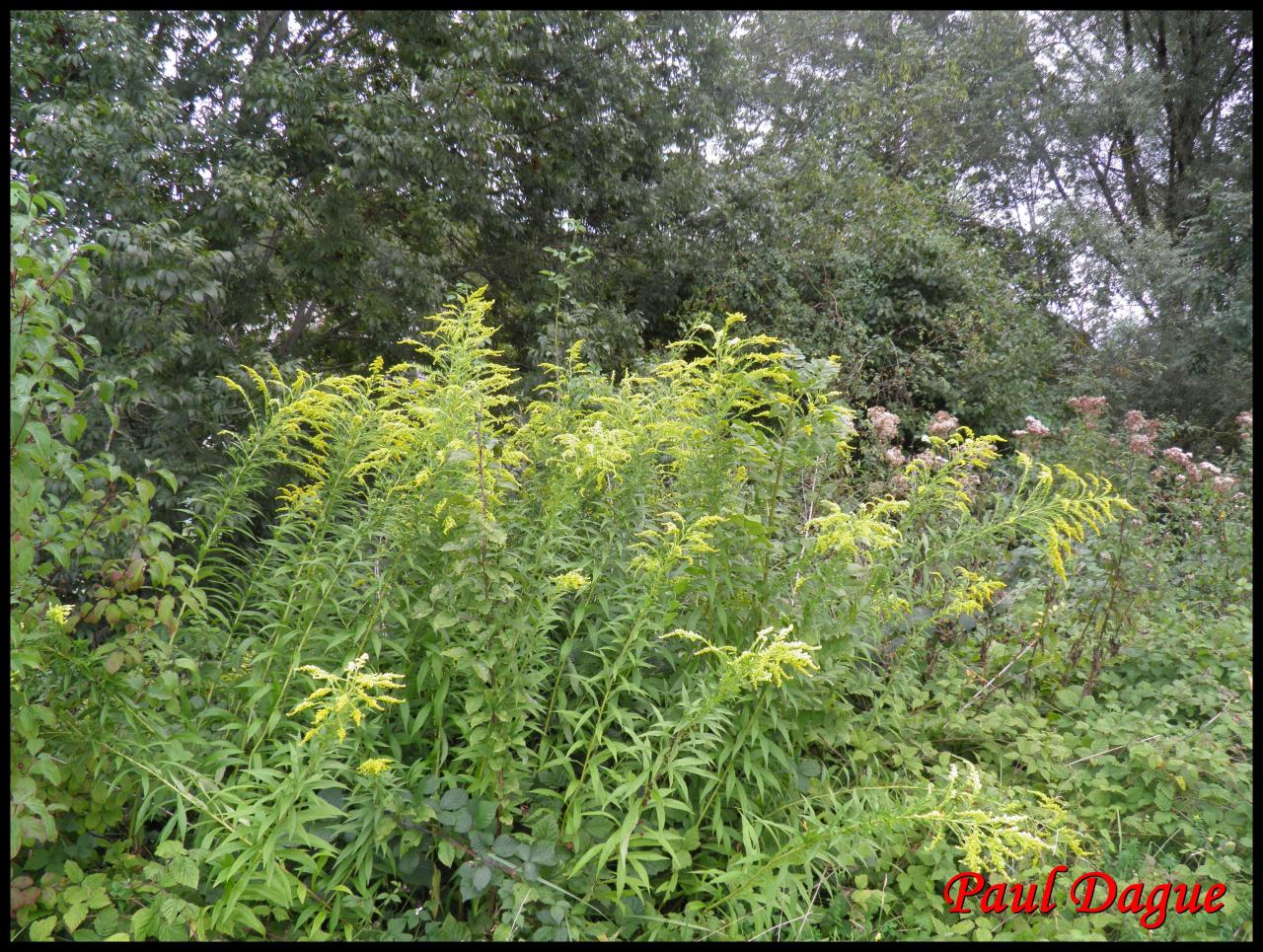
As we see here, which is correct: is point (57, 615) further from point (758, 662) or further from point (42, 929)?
point (758, 662)

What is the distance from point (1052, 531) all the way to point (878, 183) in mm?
7937

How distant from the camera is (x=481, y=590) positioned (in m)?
1.86

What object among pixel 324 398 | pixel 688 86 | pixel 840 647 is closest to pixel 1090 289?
pixel 688 86

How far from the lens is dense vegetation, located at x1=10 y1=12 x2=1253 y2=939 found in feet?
5.70

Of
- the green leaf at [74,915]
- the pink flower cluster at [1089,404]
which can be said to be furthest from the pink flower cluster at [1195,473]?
the green leaf at [74,915]

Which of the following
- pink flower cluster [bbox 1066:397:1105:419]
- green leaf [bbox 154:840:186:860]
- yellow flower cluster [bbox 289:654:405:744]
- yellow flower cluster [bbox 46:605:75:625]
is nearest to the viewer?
yellow flower cluster [bbox 289:654:405:744]

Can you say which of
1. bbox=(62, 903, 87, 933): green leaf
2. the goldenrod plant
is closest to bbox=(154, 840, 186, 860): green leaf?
the goldenrod plant

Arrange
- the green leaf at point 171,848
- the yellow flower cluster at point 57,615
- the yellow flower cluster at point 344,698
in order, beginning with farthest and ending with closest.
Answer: the yellow flower cluster at point 57,615 → the green leaf at point 171,848 → the yellow flower cluster at point 344,698

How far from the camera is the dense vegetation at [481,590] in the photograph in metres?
1.74

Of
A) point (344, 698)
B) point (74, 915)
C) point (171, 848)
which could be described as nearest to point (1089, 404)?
point (344, 698)

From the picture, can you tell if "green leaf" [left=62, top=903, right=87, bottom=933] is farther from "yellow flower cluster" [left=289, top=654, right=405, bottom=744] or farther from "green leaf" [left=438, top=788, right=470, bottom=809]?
"green leaf" [left=438, top=788, right=470, bottom=809]

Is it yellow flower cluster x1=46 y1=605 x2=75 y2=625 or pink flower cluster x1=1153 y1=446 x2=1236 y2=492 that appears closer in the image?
yellow flower cluster x1=46 y1=605 x2=75 y2=625

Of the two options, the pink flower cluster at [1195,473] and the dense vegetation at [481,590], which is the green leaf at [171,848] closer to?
the dense vegetation at [481,590]

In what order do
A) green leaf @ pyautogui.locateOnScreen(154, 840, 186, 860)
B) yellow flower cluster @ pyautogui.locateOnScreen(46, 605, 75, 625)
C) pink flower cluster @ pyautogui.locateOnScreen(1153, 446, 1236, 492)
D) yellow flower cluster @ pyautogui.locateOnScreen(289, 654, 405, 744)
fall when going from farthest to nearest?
1. pink flower cluster @ pyautogui.locateOnScreen(1153, 446, 1236, 492)
2. yellow flower cluster @ pyautogui.locateOnScreen(46, 605, 75, 625)
3. green leaf @ pyautogui.locateOnScreen(154, 840, 186, 860)
4. yellow flower cluster @ pyautogui.locateOnScreen(289, 654, 405, 744)
